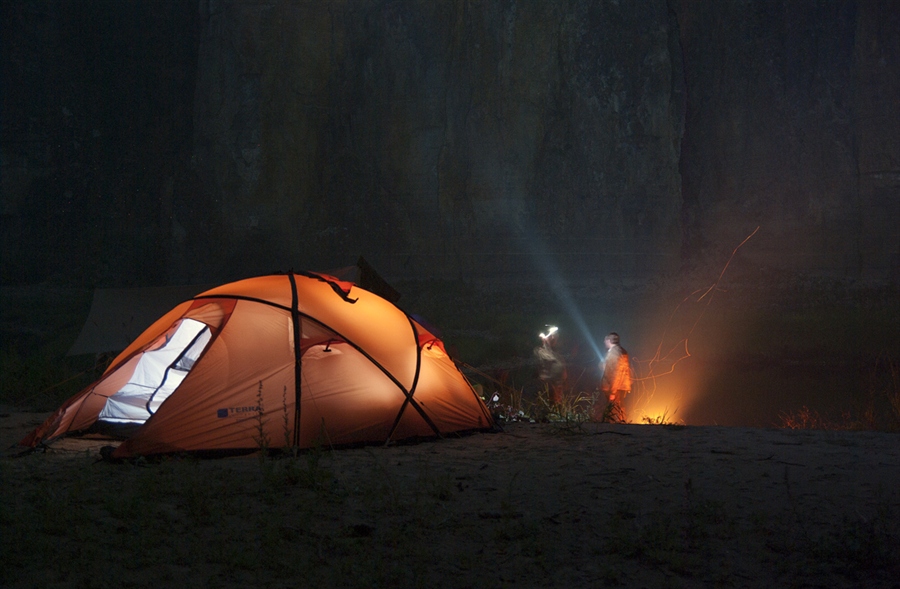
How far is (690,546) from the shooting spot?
12.0 ft

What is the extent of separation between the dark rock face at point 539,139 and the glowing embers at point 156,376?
16.4 metres

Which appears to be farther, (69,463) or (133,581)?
(69,463)

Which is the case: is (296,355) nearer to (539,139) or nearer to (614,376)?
(614,376)

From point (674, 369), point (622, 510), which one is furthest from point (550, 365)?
point (674, 369)

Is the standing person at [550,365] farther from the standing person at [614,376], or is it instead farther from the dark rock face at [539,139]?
the dark rock face at [539,139]

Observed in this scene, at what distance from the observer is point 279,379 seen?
5969 mm

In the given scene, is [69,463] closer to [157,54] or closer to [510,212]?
[510,212]

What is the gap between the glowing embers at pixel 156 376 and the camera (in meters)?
6.66

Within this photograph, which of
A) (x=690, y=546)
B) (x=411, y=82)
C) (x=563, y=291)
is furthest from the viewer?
(x=411, y=82)

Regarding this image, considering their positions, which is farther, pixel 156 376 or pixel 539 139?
pixel 539 139

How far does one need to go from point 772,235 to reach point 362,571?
20968mm

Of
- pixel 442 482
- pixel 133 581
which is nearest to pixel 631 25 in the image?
pixel 442 482

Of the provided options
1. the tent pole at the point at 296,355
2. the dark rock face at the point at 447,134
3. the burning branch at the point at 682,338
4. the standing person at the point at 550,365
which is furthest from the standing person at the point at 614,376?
the dark rock face at the point at 447,134

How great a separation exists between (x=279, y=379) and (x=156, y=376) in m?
1.72
